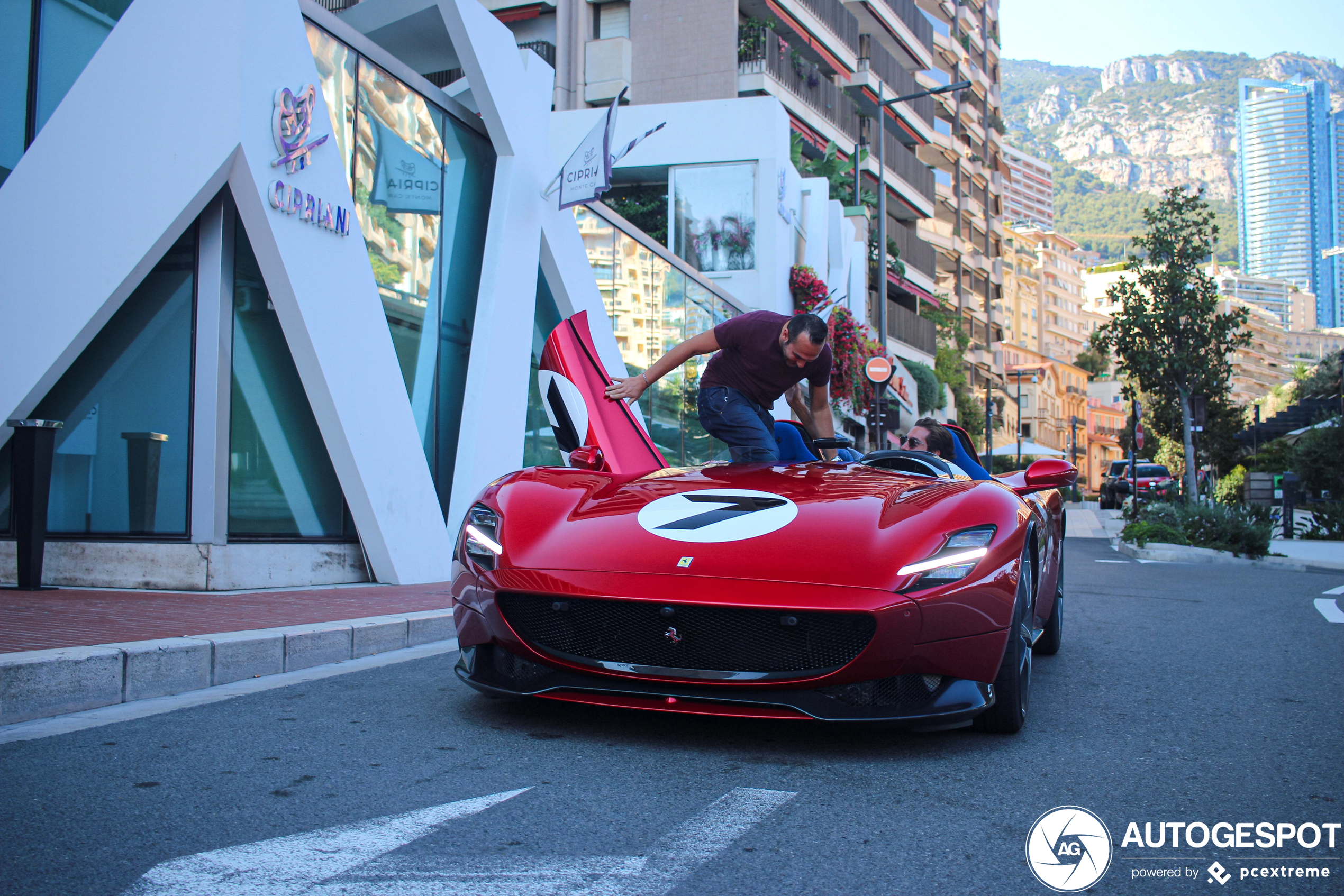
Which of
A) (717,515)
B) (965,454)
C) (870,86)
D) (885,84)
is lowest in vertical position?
(717,515)

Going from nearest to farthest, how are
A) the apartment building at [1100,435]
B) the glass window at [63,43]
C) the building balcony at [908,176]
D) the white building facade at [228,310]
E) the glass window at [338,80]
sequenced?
the white building facade at [228,310], the glass window at [63,43], the glass window at [338,80], the building balcony at [908,176], the apartment building at [1100,435]

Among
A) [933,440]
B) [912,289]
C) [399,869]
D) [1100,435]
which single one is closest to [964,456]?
[933,440]

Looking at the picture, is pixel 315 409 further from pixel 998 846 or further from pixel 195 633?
pixel 998 846

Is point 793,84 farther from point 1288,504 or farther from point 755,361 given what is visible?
point 755,361

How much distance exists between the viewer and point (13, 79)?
8.26 metres

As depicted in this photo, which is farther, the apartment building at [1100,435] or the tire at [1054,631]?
the apartment building at [1100,435]

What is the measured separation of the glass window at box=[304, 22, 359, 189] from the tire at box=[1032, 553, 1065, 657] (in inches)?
247

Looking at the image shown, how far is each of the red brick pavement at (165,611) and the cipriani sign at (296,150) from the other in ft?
8.74

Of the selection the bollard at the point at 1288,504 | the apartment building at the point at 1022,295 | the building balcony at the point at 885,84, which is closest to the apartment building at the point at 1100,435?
the apartment building at the point at 1022,295

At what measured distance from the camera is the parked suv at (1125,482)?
39625 mm

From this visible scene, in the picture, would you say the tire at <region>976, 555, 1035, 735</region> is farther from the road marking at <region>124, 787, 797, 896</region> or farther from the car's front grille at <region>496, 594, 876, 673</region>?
the road marking at <region>124, 787, 797, 896</region>

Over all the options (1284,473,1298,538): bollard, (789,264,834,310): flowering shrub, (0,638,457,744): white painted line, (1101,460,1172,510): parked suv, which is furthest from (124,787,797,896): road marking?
(1101,460,1172,510): parked suv

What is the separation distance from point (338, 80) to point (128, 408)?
317 cm

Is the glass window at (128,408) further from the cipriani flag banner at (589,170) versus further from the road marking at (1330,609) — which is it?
the road marking at (1330,609)
